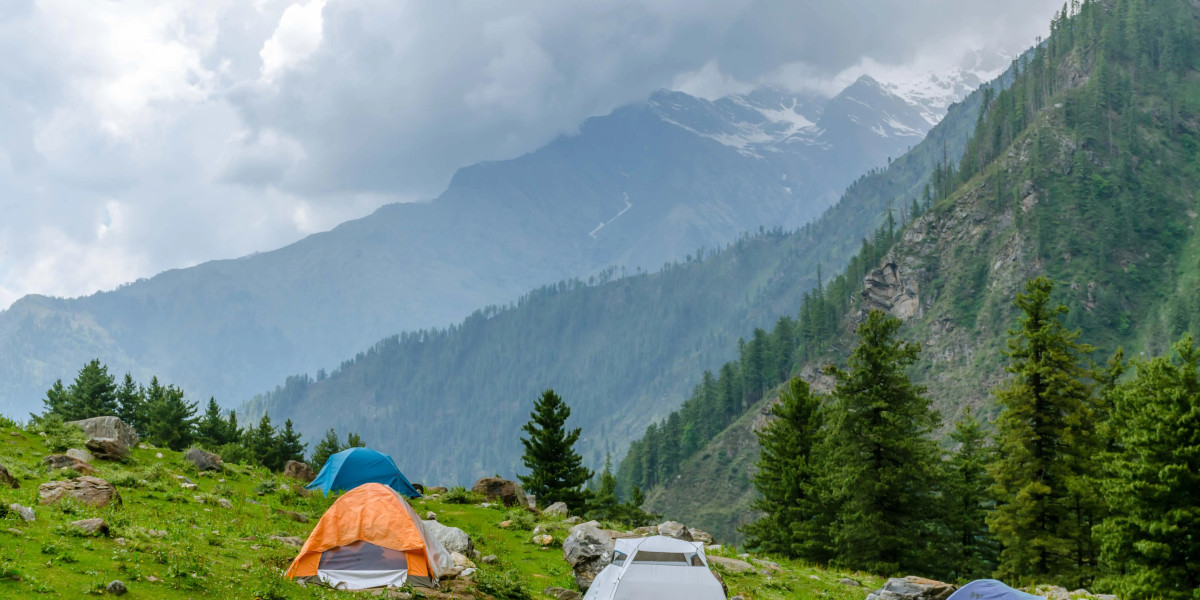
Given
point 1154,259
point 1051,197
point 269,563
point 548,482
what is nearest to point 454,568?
point 269,563

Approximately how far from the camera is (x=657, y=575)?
19.3m

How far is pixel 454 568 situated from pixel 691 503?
469 feet

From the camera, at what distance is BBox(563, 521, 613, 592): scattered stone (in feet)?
72.1

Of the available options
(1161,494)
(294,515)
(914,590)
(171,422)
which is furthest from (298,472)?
(1161,494)

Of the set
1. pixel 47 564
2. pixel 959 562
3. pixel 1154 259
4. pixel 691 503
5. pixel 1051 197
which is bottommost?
pixel 691 503

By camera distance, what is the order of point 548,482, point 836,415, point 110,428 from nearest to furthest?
1. point 110,428
2. point 836,415
3. point 548,482

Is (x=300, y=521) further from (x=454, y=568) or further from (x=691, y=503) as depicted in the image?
(x=691, y=503)

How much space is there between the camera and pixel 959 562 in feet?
144

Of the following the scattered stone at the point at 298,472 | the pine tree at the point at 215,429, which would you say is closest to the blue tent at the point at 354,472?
the scattered stone at the point at 298,472

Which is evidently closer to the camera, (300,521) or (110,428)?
(300,521)

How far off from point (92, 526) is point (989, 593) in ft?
75.5

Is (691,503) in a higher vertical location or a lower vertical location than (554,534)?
lower

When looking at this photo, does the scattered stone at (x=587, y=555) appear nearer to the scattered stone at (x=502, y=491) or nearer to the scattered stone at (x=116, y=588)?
the scattered stone at (x=116, y=588)

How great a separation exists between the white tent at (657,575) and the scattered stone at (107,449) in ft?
67.0
